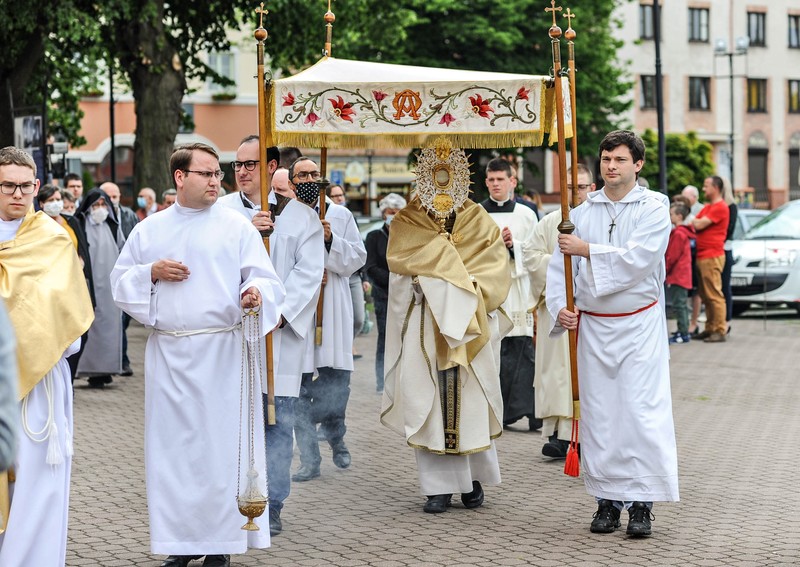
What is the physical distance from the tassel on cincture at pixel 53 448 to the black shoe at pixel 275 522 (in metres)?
1.85

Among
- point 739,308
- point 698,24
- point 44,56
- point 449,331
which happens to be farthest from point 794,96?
point 449,331

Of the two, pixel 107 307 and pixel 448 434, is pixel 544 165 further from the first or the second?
pixel 448 434

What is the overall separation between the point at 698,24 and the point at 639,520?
186 feet

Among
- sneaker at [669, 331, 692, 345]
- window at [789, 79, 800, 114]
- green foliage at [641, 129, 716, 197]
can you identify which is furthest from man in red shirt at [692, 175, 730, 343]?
window at [789, 79, 800, 114]

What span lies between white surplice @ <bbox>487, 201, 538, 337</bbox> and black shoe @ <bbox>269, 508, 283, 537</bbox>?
3615 mm

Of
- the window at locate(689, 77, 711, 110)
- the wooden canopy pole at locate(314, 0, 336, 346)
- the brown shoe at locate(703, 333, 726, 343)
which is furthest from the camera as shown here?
the window at locate(689, 77, 711, 110)

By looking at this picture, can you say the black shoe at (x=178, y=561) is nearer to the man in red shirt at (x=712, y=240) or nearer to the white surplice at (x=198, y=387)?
the white surplice at (x=198, y=387)

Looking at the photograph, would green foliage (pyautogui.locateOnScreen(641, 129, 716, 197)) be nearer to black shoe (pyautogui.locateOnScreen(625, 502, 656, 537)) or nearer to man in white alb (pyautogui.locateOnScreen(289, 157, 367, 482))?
man in white alb (pyautogui.locateOnScreen(289, 157, 367, 482))

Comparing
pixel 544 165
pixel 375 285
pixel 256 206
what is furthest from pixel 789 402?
pixel 544 165

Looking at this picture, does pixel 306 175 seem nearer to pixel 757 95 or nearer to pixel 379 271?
pixel 379 271

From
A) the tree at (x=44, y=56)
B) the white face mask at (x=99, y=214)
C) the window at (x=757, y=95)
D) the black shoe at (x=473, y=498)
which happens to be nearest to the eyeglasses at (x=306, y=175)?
the black shoe at (x=473, y=498)

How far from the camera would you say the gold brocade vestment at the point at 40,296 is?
5.99 m

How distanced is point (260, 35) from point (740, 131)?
190 feet

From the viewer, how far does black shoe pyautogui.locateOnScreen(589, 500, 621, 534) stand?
759cm
